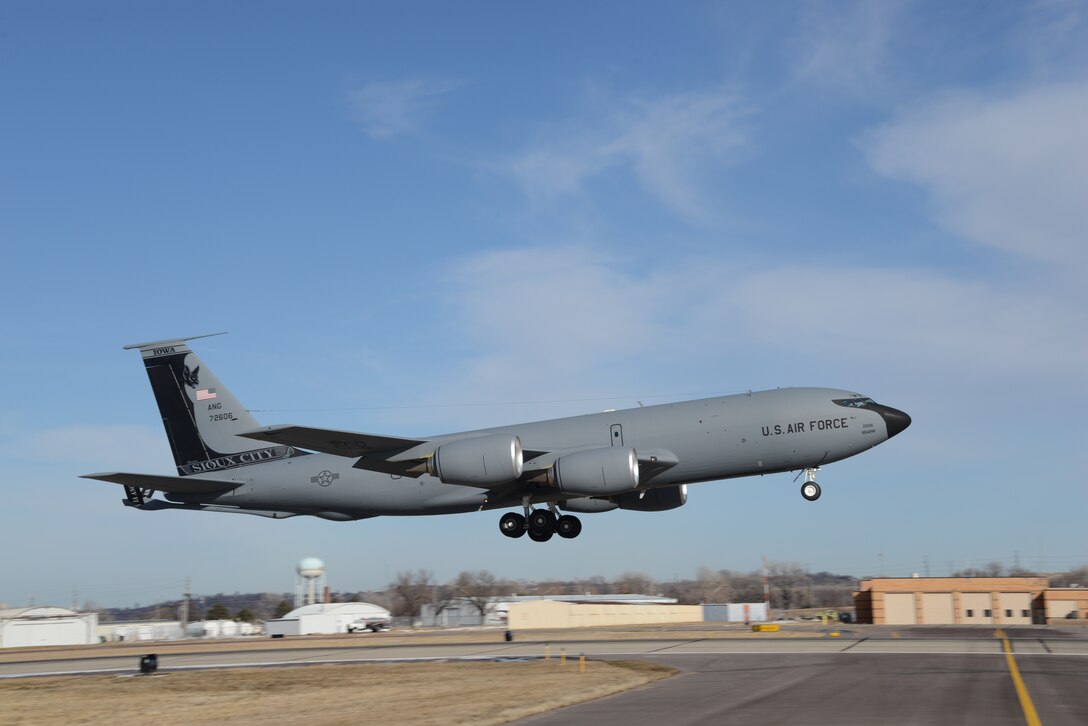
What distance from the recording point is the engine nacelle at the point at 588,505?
46.0 meters

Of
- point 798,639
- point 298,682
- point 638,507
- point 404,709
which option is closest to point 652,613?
point 798,639

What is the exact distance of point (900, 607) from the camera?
101438 mm

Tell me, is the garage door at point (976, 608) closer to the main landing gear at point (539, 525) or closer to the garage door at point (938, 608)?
the garage door at point (938, 608)

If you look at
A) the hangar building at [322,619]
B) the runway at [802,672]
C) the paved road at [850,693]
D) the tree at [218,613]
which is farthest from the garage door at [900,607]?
the tree at [218,613]

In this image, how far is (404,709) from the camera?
2886 centimetres

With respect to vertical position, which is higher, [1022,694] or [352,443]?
[352,443]

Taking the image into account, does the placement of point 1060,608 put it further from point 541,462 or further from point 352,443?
point 352,443

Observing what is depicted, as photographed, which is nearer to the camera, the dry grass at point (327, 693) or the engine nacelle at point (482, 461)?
the dry grass at point (327, 693)

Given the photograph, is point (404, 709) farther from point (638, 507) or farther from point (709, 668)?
point (638, 507)

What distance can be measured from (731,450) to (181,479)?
24.0 metres

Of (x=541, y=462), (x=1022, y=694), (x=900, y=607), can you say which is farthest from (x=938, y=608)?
(x=1022, y=694)

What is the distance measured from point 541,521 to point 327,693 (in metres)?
12.9

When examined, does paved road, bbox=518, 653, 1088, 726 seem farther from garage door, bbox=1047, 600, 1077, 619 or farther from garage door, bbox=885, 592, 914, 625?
garage door, bbox=1047, 600, 1077, 619

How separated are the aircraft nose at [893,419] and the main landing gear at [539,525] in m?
13.8
